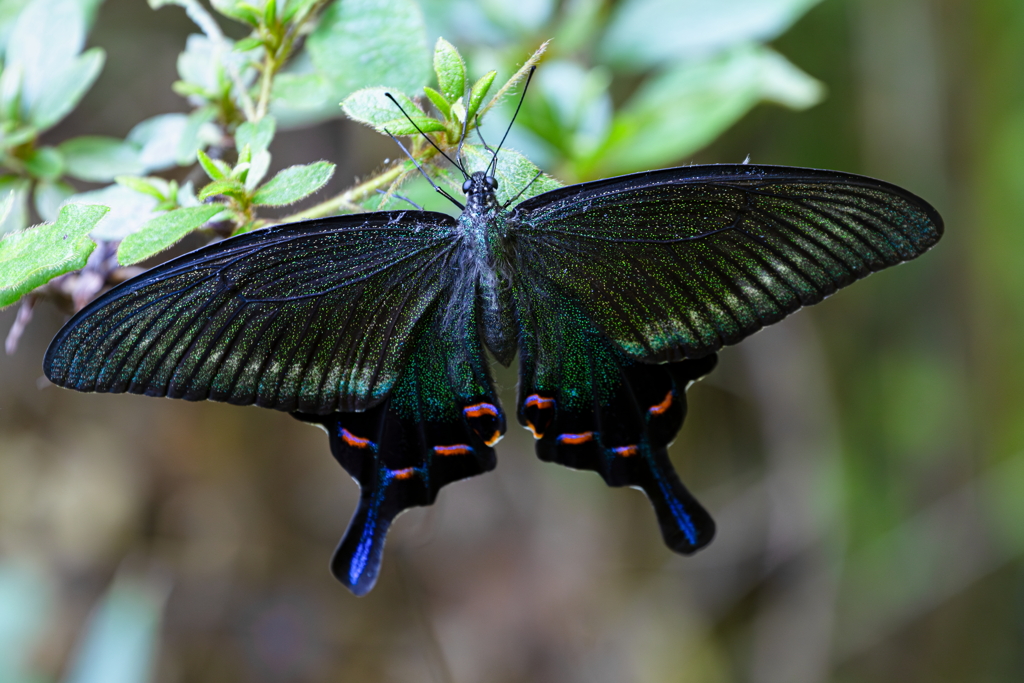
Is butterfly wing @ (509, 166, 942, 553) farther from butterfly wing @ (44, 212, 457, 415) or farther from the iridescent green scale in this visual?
butterfly wing @ (44, 212, 457, 415)

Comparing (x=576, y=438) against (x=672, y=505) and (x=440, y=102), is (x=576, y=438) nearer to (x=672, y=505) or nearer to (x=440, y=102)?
(x=672, y=505)

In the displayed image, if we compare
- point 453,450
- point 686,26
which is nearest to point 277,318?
point 453,450

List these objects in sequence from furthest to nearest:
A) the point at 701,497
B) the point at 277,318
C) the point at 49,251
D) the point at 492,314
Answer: the point at 701,497 → the point at 492,314 → the point at 277,318 → the point at 49,251

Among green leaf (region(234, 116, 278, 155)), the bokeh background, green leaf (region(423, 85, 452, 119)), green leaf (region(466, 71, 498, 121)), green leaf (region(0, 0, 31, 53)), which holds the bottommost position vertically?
the bokeh background

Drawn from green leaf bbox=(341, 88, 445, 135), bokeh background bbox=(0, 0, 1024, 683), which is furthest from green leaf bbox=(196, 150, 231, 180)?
bokeh background bbox=(0, 0, 1024, 683)

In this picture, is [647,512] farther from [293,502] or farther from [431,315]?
[431,315]

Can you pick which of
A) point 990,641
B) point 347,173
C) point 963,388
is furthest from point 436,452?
point 990,641
